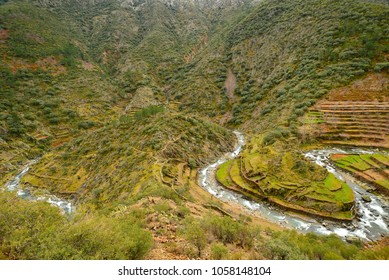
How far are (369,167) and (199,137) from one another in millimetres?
34486

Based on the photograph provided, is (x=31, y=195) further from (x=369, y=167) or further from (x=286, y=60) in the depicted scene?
(x=286, y=60)

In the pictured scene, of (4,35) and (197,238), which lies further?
(4,35)

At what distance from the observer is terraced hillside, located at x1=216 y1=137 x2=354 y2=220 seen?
1281 inches

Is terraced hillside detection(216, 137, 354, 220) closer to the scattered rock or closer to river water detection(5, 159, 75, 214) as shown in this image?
the scattered rock

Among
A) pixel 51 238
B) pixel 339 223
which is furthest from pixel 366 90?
pixel 51 238

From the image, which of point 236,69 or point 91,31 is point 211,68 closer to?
point 236,69


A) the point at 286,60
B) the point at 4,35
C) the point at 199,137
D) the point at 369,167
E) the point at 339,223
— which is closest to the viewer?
the point at 339,223

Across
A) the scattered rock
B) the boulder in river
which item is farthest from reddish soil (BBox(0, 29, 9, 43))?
the scattered rock

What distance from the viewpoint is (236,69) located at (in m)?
109

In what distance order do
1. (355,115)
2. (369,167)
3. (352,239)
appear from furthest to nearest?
(355,115)
(369,167)
(352,239)

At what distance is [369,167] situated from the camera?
133 ft

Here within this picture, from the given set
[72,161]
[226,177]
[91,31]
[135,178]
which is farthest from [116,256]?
[91,31]

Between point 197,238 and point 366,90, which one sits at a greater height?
point 366,90

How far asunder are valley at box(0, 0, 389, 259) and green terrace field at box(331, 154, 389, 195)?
306 millimetres
